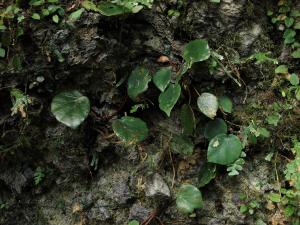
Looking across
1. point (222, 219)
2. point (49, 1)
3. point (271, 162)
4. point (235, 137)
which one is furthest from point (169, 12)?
point (222, 219)

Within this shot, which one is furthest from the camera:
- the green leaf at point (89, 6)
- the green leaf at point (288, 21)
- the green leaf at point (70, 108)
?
the green leaf at point (288, 21)

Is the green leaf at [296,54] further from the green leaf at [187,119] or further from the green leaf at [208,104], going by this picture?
the green leaf at [187,119]

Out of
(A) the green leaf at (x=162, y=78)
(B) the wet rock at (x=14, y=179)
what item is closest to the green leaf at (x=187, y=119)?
(A) the green leaf at (x=162, y=78)

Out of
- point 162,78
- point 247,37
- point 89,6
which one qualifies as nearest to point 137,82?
point 162,78

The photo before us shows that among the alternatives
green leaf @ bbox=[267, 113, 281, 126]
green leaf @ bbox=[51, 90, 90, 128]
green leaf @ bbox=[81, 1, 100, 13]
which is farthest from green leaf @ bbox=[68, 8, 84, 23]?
green leaf @ bbox=[267, 113, 281, 126]

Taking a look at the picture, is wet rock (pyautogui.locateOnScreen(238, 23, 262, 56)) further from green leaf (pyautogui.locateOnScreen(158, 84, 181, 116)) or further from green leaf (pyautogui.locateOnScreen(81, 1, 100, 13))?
green leaf (pyautogui.locateOnScreen(81, 1, 100, 13))

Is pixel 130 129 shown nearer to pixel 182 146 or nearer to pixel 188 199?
pixel 182 146

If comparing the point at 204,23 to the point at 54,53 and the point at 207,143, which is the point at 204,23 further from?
the point at 54,53
